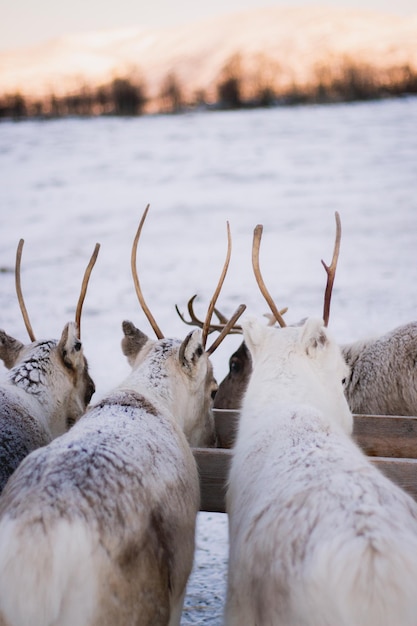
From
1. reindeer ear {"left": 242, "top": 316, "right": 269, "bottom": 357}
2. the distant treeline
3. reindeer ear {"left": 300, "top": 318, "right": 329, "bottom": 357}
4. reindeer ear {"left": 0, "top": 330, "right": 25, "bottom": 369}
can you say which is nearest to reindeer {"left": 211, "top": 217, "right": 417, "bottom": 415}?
reindeer ear {"left": 242, "top": 316, "right": 269, "bottom": 357}

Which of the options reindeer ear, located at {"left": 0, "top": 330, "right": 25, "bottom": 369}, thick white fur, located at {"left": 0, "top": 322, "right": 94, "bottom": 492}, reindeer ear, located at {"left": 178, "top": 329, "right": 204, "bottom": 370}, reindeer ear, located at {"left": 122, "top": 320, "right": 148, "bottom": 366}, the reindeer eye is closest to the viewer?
thick white fur, located at {"left": 0, "top": 322, "right": 94, "bottom": 492}

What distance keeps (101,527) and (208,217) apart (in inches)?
535

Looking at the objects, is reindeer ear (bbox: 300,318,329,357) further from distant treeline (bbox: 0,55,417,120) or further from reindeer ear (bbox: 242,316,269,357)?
distant treeline (bbox: 0,55,417,120)

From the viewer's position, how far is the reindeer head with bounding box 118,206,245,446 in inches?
145

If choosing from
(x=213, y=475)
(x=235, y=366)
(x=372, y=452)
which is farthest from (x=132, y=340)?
(x=372, y=452)

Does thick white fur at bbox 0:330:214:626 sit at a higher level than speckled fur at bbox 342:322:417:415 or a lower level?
higher

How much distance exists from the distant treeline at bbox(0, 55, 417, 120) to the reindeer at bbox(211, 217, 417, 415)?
62.1 feet

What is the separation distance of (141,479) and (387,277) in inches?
376

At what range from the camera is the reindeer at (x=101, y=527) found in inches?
83.7

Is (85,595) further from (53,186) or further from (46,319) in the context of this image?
(53,186)

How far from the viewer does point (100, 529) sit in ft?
7.33

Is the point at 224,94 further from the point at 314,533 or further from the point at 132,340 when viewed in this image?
the point at 314,533

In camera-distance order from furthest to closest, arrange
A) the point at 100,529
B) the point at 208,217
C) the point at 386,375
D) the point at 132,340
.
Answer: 1. the point at 208,217
2. the point at 386,375
3. the point at 132,340
4. the point at 100,529

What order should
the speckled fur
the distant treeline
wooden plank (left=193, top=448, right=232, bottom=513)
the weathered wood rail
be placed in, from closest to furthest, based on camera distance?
the weathered wood rail, wooden plank (left=193, top=448, right=232, bottom=513), the speckled fur, the distant treeline
